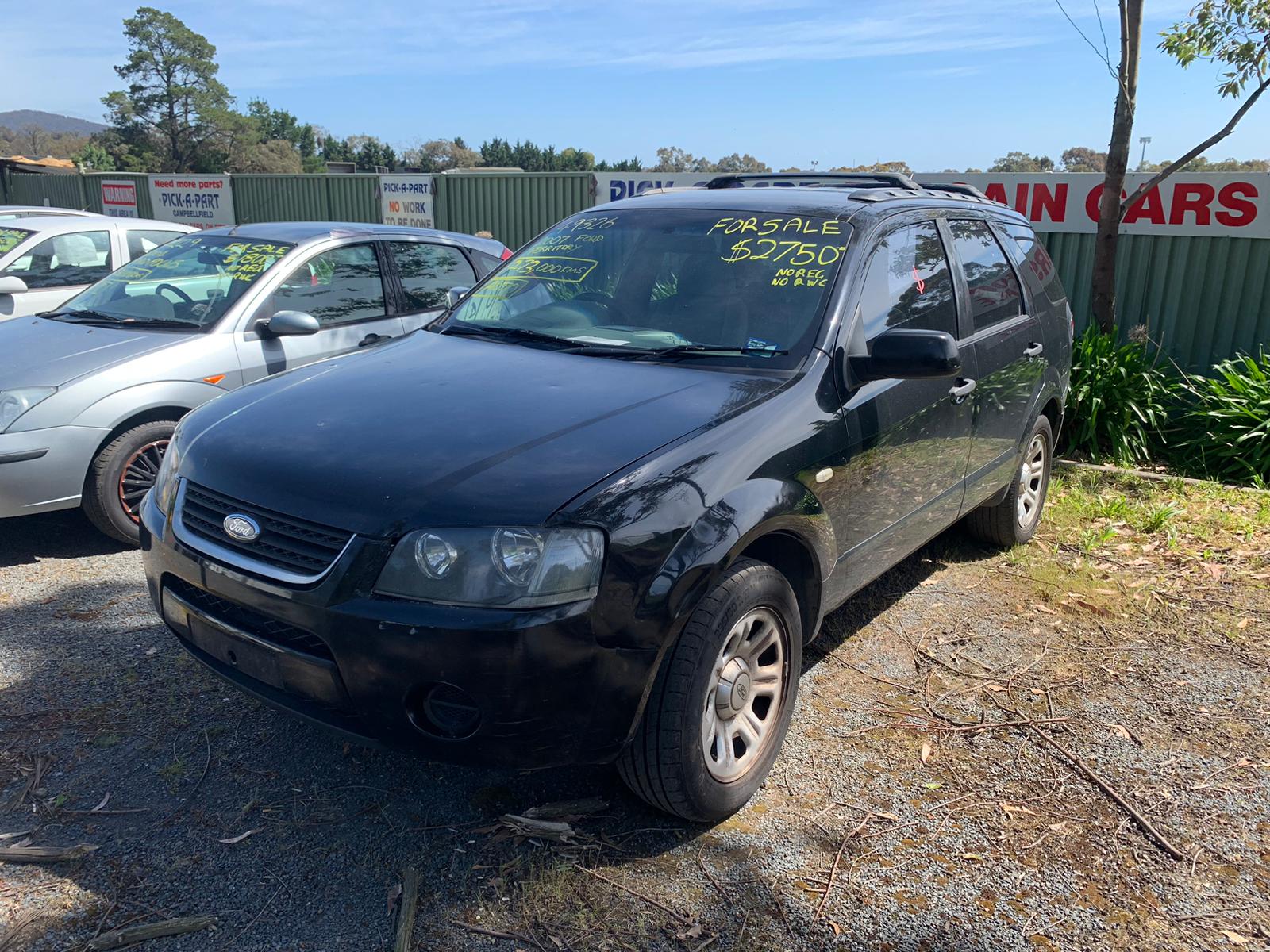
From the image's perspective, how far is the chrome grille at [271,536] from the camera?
2637 mm

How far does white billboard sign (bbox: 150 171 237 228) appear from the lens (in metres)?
Answer: 18.8

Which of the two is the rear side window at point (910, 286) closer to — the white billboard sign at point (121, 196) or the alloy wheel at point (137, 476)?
the alloy wheel at point (137, 476)

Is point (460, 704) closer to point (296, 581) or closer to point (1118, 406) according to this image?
point (296, 581)

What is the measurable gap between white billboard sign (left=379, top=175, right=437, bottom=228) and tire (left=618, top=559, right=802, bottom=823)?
1341cm

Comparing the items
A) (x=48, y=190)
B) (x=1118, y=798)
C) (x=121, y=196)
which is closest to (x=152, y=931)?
(x=1118, y=798)

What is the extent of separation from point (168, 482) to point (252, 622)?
0.71 meters

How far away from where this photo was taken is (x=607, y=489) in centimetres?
262

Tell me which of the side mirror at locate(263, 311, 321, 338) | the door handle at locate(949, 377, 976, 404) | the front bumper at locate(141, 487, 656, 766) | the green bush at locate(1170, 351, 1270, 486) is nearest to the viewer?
the front bumper at locate(141, 487, 656, 766)

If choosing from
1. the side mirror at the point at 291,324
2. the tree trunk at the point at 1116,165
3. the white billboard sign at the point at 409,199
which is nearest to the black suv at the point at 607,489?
the side mirror at the point at 291,324

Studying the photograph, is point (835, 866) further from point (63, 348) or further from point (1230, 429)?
point (1230, 429)

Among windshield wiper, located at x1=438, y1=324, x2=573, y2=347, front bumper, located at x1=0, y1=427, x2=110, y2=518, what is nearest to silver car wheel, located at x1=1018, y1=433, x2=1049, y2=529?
windshield wiper, located at x1=438, y1=324, x2=573, y2=347

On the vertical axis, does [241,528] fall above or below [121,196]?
below

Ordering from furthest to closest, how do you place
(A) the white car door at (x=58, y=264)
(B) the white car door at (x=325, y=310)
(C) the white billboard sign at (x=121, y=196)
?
(C) the white billboard sign at (x=121, y=196) → (A) the white car door at (x=58, y=264) → (B) the white car door at (x=325, y=310)

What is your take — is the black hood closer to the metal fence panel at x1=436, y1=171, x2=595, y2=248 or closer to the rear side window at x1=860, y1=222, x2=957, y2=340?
the rear side window at x1=860, y1=222, x2=957, y2=340
